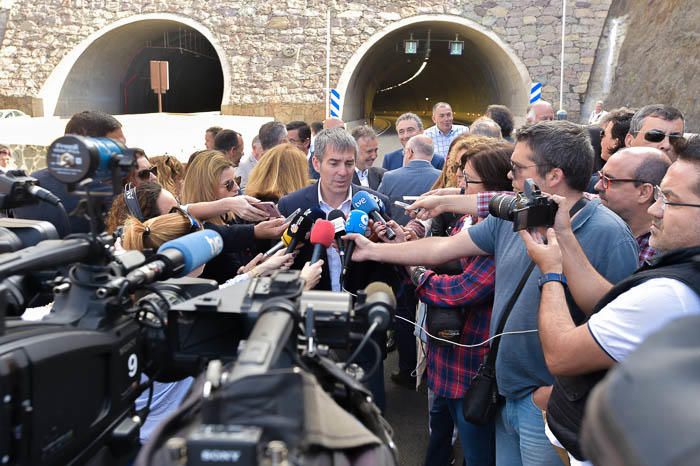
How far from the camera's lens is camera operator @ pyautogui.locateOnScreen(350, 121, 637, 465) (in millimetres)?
2703

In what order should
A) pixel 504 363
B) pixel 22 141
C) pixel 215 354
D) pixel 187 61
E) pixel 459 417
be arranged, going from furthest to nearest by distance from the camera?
pixel 187 61
pixel 22 141
pixel 459 417
pixel 504 363
pixel 215 354

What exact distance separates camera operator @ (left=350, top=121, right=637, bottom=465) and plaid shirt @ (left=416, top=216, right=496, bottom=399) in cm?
23

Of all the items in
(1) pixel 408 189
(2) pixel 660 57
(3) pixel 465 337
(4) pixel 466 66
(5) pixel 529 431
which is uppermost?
(4) pixel 466 66


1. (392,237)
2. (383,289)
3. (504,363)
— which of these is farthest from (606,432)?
(392,237)

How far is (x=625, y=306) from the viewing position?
6.62 feet

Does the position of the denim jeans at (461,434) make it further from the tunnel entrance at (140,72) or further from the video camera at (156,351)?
the tunnel entrance at (140,72)

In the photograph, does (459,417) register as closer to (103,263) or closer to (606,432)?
(103,263)

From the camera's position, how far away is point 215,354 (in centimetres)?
165

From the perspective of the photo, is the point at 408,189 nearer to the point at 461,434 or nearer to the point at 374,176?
the point at 374,176

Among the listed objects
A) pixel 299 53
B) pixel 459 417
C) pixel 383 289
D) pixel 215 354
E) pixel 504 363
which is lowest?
Answer: pixel 459 417

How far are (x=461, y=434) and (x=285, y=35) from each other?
18.2 meters

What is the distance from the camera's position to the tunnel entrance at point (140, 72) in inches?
853

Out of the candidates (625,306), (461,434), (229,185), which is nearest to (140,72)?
(229,185)

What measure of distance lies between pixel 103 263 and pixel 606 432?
1311 millimetres
